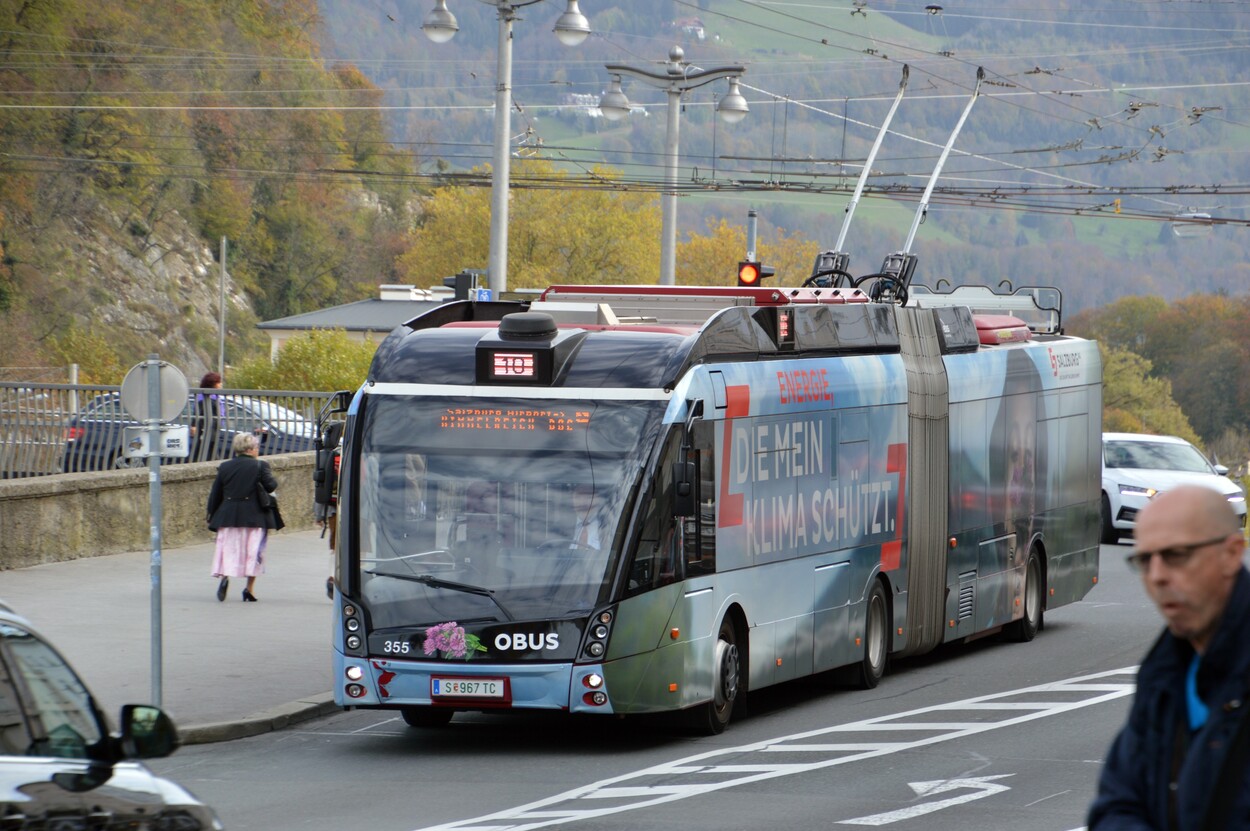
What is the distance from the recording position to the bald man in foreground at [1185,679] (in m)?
3.67

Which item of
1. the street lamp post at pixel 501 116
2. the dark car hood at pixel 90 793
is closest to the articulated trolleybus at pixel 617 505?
the dark car hood at pixel 90 793

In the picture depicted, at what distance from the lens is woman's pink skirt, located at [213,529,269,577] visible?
20.5 meters

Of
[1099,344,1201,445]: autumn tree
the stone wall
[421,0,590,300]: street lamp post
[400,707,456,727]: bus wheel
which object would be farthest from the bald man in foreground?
[1099,344,1201,445]: autumn tree

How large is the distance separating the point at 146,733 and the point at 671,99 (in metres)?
29.0

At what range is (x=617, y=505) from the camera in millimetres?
12359

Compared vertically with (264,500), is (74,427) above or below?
above

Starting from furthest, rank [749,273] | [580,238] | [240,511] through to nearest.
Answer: [580,238], [240,511], [749,273]

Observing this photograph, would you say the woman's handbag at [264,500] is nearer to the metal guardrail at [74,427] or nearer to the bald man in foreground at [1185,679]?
the metal guardrail at [74,427]

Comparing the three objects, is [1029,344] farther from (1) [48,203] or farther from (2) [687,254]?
(2) [687,254]

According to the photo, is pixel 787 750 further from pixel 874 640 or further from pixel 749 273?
pixel 749 273

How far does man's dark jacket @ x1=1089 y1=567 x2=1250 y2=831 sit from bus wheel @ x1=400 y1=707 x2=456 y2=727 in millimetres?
9980

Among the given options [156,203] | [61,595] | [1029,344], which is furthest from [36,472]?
[156,203]

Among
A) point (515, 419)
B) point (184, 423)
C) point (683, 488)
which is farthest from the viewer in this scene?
point (184, 423)

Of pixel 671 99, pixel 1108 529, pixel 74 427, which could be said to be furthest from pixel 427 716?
pixel 1108 529
